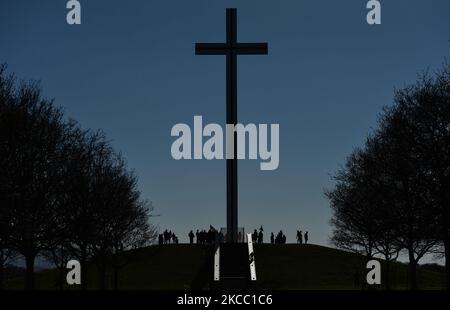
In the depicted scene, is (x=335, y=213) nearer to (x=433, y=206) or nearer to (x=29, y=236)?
(x=433, y=206)

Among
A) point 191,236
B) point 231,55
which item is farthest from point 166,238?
point 231,55

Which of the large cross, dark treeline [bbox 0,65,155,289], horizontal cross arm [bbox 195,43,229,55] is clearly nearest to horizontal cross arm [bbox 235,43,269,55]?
the large cross

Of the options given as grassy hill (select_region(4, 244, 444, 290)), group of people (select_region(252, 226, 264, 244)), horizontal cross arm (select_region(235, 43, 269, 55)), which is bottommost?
grassy hill (select_region(4, 244, 444, 290))

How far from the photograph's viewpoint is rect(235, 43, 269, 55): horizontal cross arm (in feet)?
117

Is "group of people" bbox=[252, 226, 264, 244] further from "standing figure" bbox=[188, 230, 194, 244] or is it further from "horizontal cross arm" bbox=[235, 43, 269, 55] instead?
"horizontal cross arm" bbox=[235, 43, 269, 55]

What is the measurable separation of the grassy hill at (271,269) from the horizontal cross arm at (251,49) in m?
16.7

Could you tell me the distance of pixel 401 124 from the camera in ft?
107

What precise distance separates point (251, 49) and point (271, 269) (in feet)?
86.0

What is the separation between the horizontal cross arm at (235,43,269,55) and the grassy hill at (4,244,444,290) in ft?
54.7

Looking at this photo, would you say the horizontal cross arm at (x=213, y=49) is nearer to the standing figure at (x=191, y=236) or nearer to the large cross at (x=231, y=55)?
the large cross at (x=231, y=55)

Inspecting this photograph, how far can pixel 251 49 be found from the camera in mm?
35812

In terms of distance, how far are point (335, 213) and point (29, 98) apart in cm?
2683

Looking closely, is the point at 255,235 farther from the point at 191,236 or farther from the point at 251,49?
the point at 251,49
